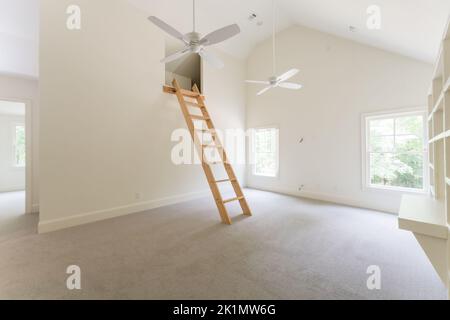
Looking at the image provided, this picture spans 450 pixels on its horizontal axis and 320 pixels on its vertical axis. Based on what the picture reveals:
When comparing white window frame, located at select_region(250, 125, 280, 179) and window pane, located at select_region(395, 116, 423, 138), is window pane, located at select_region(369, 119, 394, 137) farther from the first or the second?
white window frame, located at select_region(250, 125, 280, 179)

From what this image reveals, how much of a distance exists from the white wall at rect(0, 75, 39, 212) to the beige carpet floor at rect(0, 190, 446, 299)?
67 cm

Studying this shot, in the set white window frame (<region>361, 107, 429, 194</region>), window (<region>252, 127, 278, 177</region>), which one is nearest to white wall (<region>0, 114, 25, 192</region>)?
window (<region>252, 127, 278, 177</region>)

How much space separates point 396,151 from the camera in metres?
3.57

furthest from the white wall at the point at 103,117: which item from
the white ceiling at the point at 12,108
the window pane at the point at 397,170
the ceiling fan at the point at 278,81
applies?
the window pane at the point at 397,170

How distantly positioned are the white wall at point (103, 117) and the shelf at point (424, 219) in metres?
3.58

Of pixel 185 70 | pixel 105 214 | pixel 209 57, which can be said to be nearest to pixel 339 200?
pixel 209 57

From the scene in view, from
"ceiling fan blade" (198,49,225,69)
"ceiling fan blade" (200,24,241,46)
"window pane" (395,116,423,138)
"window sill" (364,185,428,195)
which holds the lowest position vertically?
"window sill" (364,185,428,195)

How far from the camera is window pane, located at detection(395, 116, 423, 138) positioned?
11.0 feet

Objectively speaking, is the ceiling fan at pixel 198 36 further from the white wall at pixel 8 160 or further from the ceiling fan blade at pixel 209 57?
the white wall at pixel 8 160

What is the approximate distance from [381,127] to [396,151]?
0.50m

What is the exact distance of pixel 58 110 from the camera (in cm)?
281

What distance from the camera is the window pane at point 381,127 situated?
3642 millimetres

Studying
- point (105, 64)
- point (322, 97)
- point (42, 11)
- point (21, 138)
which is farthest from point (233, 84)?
point (21, 138)
